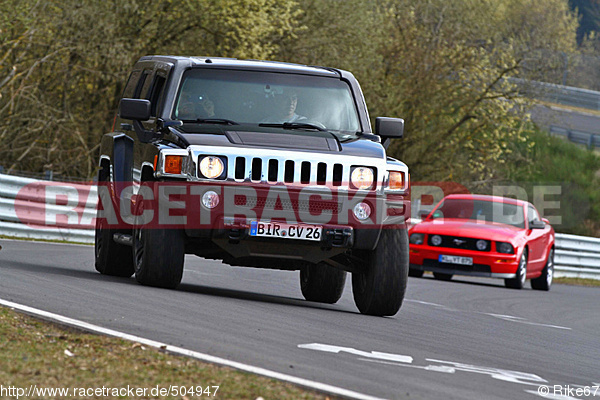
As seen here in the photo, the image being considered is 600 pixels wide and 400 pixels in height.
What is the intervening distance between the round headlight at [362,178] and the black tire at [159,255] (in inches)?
58.4

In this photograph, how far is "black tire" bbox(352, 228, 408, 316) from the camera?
941cm

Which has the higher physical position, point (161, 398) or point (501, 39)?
point (501, 39)

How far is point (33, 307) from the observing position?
306 inches

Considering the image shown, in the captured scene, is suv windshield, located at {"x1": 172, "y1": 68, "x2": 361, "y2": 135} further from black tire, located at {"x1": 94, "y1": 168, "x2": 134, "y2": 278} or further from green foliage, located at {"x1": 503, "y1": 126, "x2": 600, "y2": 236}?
green foliage, located at {"x1": 503, "y1": 126, "x2": 600, "y2": 236}

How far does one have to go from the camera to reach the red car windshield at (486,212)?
65.3ft

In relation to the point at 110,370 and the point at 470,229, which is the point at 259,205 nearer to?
the point at 110,370

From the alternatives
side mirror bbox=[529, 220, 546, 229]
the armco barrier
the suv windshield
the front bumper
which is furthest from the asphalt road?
side mirror bbox=[529, 220, 546, 229]

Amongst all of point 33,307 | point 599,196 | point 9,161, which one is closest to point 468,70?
point 599,196

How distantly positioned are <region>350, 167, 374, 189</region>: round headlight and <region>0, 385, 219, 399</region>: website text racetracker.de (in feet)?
13.6

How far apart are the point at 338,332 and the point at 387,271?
4.64ft

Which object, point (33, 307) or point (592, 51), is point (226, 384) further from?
point (592, 51)

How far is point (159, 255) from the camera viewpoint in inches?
365

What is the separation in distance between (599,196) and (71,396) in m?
39.4

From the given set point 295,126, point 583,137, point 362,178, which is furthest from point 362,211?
point 583,137
